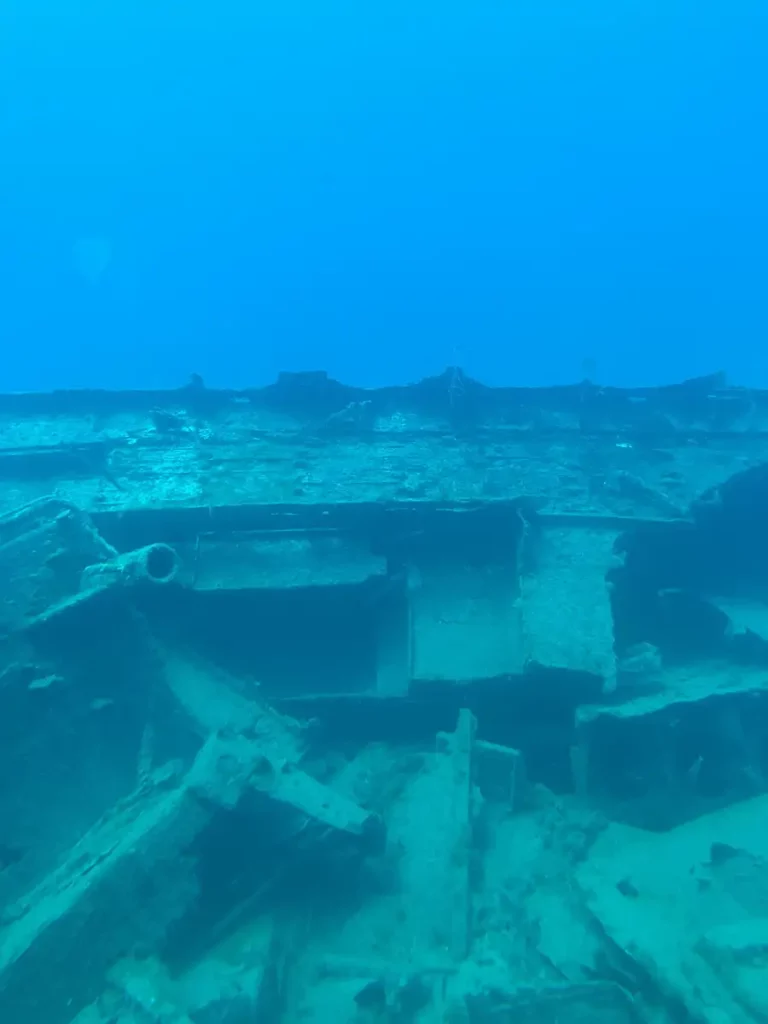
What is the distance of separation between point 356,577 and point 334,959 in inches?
126

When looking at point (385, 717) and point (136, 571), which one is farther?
point (385, 717)

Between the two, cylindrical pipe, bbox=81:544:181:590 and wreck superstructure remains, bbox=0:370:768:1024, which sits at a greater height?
cylindrical pipe, bbox=81:544:181:590

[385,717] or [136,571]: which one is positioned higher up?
[136,571]

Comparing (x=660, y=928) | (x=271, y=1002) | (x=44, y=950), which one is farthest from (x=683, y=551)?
(x=44, y=950)

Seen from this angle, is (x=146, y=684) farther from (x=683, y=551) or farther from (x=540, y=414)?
(x=540, y=414)

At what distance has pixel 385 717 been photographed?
5.77 meters

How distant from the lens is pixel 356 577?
6.36m

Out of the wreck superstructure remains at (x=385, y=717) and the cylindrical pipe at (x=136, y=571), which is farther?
the cylindrical pipe at (x=136, y=571)

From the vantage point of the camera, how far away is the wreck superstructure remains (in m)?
3.49

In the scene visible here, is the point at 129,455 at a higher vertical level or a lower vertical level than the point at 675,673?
higher

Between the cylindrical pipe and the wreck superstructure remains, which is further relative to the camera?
the cylindrical pipe

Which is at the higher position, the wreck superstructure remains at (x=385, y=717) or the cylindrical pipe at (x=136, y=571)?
the cylindrical pipe at (x=136, y=571)

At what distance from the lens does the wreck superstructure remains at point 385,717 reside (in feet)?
11.4

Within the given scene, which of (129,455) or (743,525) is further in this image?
(129,455)
